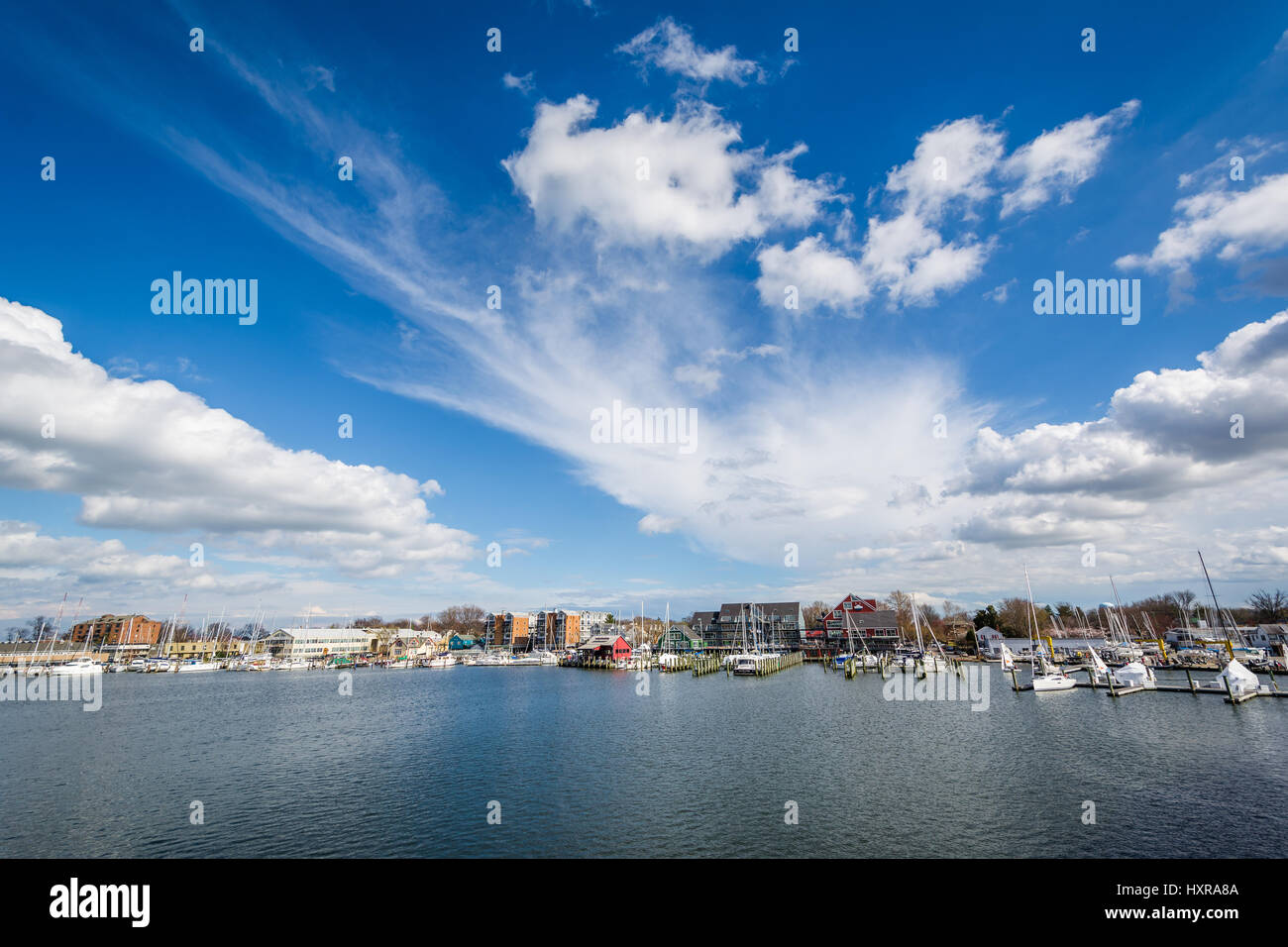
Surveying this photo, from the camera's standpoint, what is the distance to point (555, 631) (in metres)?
167

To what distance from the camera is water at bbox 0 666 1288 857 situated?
21.2m

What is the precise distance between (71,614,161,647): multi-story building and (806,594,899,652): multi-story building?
189573 mm

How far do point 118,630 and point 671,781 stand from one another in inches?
8157

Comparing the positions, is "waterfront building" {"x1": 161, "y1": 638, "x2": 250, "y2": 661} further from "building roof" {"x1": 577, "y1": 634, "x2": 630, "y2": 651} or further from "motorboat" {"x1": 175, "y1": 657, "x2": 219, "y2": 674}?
"building roof" {"x1": 577, "y1": 634, "x2": 630, "y2": 651}

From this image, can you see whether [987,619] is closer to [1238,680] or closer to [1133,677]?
[1133,677]

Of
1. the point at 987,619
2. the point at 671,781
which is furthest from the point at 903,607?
the point at 671,781

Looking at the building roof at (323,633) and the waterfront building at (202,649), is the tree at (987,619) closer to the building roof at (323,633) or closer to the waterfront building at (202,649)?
the building roof at (323,633)

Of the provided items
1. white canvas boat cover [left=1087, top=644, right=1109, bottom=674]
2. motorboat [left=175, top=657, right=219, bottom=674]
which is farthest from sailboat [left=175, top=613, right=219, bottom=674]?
white canvas boat cover [left=1087, top=644, right=1109, bottom=674]

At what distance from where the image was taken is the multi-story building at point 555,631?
16588 centimetres

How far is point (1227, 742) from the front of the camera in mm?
34094

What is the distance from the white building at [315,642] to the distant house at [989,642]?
15542cm
